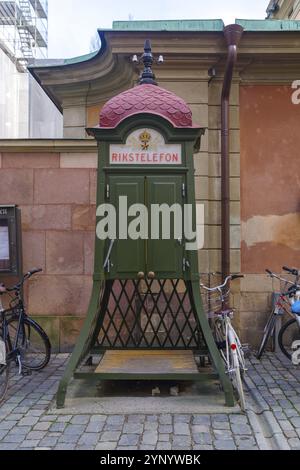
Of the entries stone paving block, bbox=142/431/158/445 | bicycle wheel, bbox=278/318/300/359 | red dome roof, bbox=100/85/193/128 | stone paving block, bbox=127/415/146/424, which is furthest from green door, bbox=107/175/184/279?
bicycle wheel, bbox=278/318/300/359

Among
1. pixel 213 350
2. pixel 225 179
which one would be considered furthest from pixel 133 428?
pixel 225 179

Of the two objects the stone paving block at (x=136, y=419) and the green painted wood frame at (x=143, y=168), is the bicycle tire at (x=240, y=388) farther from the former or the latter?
the stone paving block at (x=136, y=419)

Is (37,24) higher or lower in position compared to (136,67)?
higher

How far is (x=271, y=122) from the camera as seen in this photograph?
6.86m

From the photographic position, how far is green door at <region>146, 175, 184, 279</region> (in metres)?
4.84

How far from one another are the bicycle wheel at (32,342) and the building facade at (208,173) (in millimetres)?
682

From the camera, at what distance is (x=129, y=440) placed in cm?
371

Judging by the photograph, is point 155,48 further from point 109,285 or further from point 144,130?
point 109,285

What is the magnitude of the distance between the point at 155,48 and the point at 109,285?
3.26 meters

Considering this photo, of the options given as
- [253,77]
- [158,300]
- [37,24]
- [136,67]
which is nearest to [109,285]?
[158,300]

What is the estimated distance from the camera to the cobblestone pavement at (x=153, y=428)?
365 cm

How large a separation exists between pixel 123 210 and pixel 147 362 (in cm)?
159

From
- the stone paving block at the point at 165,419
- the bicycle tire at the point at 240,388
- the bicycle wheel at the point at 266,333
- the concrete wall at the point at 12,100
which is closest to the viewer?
the stone paving block at the point at 165,419

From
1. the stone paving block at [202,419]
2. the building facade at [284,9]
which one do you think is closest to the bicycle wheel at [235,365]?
the stone paving block at [202,419]
